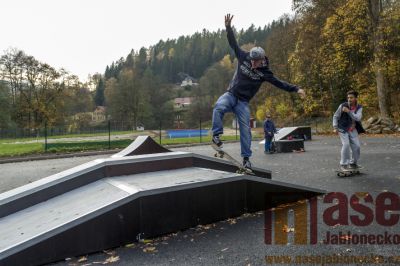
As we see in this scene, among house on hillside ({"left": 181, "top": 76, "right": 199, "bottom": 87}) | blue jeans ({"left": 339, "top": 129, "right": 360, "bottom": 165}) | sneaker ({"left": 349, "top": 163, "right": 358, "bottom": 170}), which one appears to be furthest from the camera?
house on hillside ({"left": 181, "top": 76, "right": 199, "bottom": 87})

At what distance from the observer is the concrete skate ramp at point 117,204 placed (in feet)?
11.5

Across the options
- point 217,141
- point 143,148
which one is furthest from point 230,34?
point 143,148

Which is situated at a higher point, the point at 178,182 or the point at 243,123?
the point at 243,123

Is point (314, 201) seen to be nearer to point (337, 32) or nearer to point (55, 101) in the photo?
point (337, 32)

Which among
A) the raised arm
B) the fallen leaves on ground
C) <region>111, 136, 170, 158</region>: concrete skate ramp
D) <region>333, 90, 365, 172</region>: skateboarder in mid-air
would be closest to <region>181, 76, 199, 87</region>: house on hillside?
<region>333, 90, 365, 172</region>: skateboarder in mid-air

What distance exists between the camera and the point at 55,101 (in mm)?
54562

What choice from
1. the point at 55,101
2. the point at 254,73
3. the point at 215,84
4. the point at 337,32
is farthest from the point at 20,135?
the point at 215,84

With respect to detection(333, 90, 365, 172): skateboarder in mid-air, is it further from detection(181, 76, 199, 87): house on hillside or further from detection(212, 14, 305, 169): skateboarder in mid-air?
detection(181, 76, 199, 87): house on hillside

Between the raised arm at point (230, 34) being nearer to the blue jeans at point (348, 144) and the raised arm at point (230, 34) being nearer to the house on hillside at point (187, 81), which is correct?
Result: the blue jeans at point (348, 144)

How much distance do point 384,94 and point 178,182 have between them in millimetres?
24779

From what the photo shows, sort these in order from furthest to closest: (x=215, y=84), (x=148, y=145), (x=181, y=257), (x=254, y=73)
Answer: (x=215, y=84), (x=148, y=145), (x=254, y=73), (x=181, y=257)

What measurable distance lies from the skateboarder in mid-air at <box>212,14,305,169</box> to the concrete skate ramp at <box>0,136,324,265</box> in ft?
3.05

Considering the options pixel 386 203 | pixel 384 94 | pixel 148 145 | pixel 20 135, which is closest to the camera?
pixel 386 203

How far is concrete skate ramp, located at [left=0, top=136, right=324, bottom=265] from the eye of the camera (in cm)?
352
